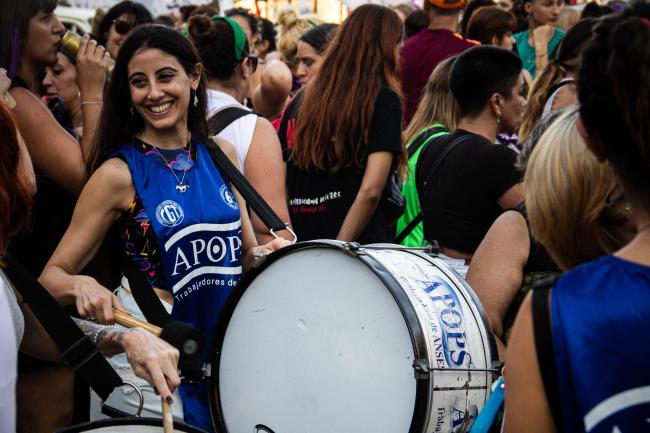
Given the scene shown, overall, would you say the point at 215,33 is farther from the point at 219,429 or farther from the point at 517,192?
the point at 219,429

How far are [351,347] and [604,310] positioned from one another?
47.9 inches

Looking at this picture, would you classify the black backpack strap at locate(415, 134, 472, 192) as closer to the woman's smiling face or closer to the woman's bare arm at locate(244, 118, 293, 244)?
the woman's bare arm at locate(244, 118, 293, 244)

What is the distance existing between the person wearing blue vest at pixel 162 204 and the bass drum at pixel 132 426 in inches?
28.1

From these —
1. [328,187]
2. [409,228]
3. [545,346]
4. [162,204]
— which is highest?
[545,346]

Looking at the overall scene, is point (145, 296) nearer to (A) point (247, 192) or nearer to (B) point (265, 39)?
(A) point (247, 192)

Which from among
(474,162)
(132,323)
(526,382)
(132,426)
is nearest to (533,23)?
(474,162)

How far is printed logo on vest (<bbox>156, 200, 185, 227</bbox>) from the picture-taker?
2943 mm

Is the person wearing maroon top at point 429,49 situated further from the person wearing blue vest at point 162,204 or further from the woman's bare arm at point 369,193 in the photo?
the person wearing blue vest at point 162,204

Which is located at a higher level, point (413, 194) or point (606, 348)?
point (606, 348)

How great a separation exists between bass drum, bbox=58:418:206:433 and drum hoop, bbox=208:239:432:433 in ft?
2.05

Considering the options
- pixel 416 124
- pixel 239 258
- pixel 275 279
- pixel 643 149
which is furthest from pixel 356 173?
pixel 643 149

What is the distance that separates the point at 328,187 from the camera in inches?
177

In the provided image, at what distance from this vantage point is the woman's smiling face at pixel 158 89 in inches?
124

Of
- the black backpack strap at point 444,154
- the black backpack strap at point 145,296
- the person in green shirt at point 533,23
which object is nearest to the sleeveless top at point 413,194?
the black backpack strap at point 444,154
